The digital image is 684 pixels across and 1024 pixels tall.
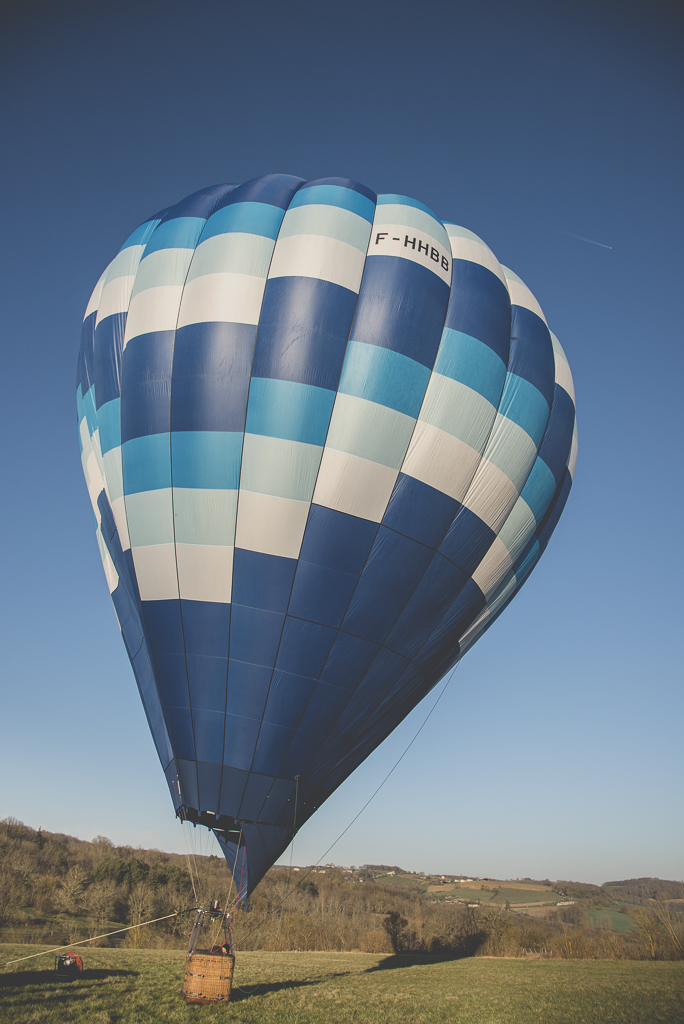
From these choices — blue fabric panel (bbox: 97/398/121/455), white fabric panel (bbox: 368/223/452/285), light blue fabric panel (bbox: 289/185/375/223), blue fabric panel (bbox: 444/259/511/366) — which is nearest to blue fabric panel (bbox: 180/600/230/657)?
blue fabric panel (bbox: 97/398/121/455)

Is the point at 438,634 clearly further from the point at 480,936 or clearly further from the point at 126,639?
the point at 480,936

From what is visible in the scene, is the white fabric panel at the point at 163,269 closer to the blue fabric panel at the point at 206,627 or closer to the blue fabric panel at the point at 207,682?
the blue fabric panel at the point at 206,627

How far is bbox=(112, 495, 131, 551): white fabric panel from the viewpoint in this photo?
732 centimetres

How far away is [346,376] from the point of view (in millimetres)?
6805

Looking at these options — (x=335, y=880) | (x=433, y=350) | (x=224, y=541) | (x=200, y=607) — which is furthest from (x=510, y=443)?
(x=335, y=880)

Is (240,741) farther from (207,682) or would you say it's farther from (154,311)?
(154,311)

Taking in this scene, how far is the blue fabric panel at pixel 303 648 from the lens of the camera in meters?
6.45

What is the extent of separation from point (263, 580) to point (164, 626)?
134 centimetres

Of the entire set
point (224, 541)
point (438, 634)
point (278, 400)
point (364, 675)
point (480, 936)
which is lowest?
point (480, 936)

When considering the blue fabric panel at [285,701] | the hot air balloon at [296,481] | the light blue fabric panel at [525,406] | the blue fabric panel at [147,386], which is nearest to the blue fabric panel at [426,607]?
the hot air balloon at [296,481]

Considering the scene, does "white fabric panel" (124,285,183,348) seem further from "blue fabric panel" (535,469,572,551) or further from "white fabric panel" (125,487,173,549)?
"blue fabric panel" (535,469,572,551)

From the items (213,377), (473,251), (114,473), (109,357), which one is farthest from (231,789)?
(473,251)

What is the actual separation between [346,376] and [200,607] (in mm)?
3104

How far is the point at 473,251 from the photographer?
821 cm
